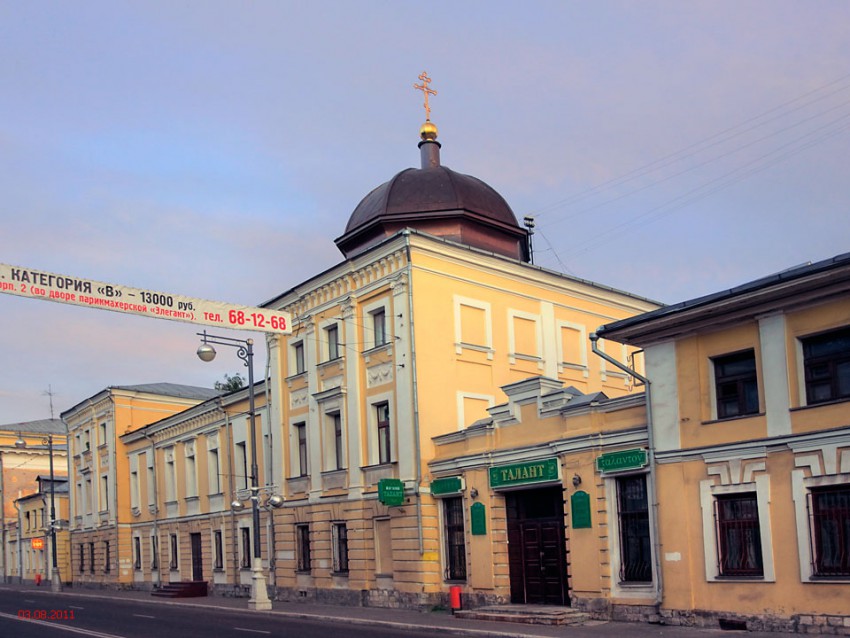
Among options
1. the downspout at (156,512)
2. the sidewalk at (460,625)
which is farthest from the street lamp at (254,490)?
the downspout at (156,512)

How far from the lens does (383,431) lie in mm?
27938

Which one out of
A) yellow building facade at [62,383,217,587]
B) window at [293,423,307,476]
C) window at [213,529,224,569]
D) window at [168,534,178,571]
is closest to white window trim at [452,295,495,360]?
window at [293,423,307,476]

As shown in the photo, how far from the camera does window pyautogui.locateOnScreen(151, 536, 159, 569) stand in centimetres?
4525

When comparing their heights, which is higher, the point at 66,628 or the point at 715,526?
the point at 715,526

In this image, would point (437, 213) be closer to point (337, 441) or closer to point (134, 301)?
point (337, 441)

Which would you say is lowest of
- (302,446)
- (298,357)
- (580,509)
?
(580,509)

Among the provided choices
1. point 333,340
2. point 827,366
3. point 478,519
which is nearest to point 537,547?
point 478,519

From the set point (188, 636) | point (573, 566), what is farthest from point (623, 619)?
point (188, 636)

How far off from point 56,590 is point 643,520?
3960cm

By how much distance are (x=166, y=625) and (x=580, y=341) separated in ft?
52.7

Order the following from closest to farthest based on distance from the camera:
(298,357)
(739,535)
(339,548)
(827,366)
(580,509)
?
(827,366), (739,535), (580,509), (339,548), (298,357)

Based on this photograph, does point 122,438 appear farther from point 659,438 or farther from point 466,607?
point 659,438

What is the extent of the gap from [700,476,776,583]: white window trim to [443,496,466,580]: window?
323 inches

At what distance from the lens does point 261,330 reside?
24656 millimetres
